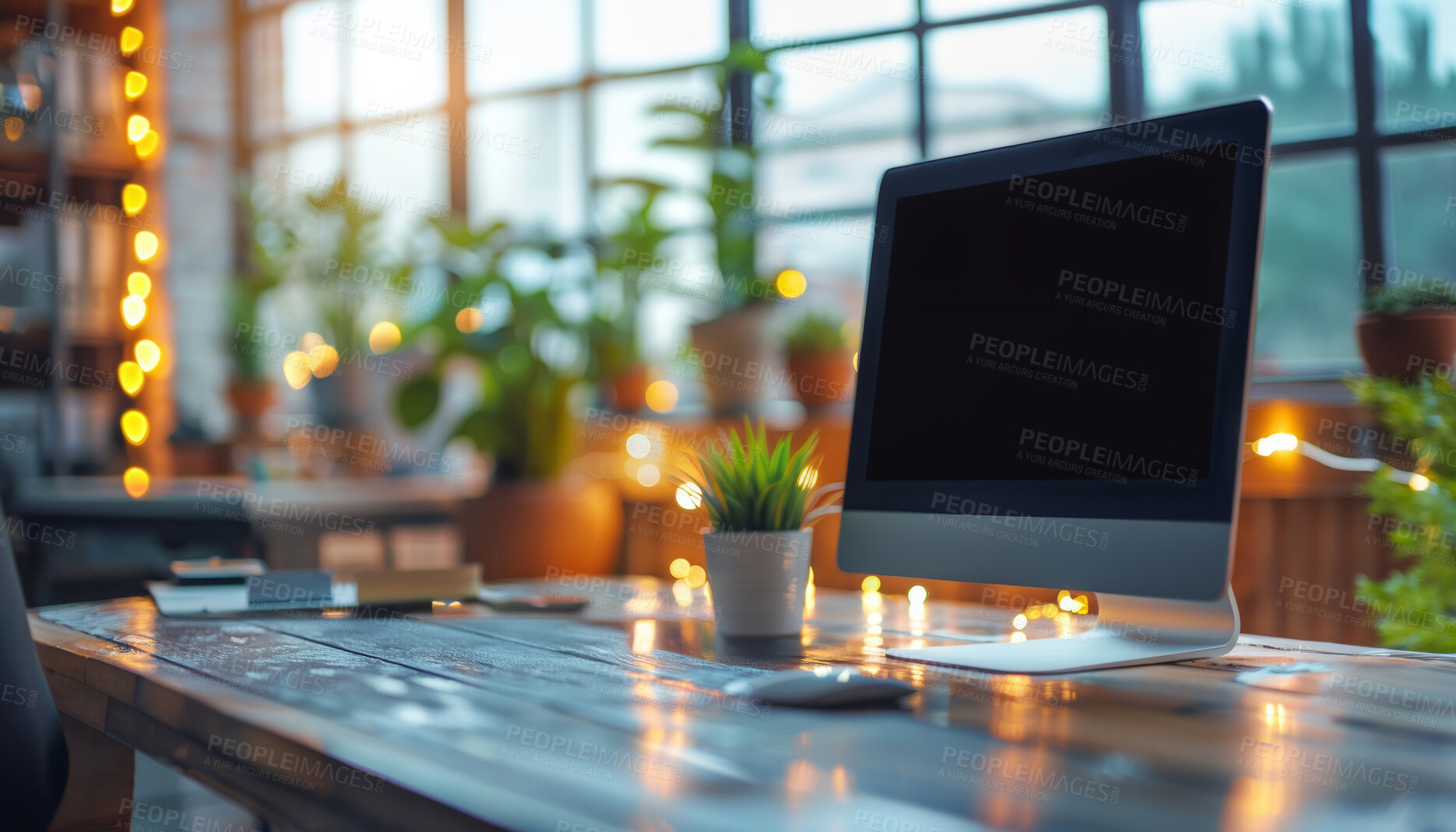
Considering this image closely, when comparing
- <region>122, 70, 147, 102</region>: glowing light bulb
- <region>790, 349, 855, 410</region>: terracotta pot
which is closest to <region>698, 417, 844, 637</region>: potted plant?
<region>790, 349, 855, 410</region>: terracotta pot

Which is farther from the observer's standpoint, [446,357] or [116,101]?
[116,101]

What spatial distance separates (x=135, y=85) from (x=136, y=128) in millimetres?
201

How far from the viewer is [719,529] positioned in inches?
50.0

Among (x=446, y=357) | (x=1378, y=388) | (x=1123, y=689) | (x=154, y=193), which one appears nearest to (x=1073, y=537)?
(x=1123, y=689)

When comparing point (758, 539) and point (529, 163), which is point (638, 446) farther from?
point (758, 539)

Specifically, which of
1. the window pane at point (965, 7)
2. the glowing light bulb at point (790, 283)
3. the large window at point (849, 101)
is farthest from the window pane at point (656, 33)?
the glowing light bulb at point (790, 283)

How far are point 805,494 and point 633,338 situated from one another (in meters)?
2.94

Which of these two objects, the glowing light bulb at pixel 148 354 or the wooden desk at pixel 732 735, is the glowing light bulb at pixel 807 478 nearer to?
the wooden desk at pixel 732 735

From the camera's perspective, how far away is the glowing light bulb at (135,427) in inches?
179

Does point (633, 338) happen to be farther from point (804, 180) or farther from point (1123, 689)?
point (1123, 689)

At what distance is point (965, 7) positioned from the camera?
154 inches

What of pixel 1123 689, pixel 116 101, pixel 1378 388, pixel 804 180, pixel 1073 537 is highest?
pixel 116 101

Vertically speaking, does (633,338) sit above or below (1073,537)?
above

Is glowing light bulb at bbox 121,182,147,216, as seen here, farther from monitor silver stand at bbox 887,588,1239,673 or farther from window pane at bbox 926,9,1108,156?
monitor silver stand at bbox 887,588,1239,673
